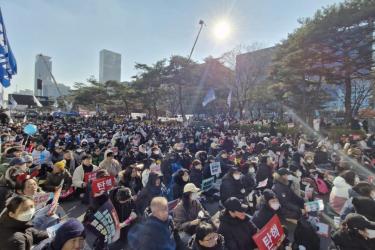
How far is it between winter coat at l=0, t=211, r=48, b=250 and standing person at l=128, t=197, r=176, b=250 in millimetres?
1106

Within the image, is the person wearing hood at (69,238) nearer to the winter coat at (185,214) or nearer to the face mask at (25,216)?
the face mask at (25,216)

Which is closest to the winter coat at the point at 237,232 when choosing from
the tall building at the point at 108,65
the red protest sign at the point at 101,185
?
the red protest sign at the point at 101,185

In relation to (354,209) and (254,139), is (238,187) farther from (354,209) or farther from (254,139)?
(254,139)

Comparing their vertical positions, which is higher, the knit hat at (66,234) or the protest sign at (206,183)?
the knit hat at (66,234)

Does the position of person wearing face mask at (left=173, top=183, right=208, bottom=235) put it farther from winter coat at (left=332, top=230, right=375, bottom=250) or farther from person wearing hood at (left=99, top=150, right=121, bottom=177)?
person wearing hood at (left=99, top=150, right=121, bottom=177)

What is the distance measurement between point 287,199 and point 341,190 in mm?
1041

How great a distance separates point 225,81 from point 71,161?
104ft

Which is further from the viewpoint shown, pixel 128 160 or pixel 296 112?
pixel 296 112

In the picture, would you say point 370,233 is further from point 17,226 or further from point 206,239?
point 17,226

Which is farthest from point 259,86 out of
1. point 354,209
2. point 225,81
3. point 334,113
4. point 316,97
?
point 354,209

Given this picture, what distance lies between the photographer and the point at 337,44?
19.6 m

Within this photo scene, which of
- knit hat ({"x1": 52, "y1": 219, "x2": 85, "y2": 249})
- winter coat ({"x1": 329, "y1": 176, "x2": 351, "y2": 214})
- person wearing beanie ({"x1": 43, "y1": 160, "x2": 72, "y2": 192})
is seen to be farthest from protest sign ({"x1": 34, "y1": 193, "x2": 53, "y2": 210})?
winter coat ({"x1": 329, "y1": 176, "x2": 351, "y2": 214})

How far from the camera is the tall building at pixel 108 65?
386ft

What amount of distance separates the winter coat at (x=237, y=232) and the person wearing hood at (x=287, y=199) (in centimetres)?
183
